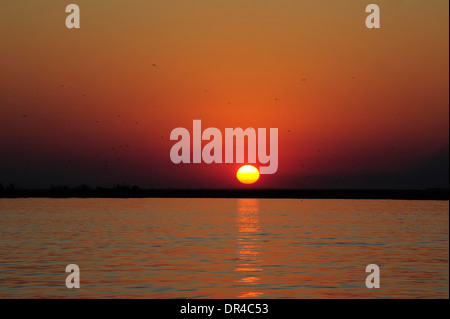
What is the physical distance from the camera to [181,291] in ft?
88.6

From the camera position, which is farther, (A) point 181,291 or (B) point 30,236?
(B) point 30,236

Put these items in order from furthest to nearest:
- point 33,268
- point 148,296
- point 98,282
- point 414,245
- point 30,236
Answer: point 30,236 → point 414,245 → point 33,268 → point 98,282 → point 148,296

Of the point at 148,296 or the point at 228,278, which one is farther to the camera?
the point at 228,278

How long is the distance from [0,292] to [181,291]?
683cm

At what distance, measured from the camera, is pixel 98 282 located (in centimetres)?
2928

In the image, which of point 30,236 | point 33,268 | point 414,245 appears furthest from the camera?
point 30,236
